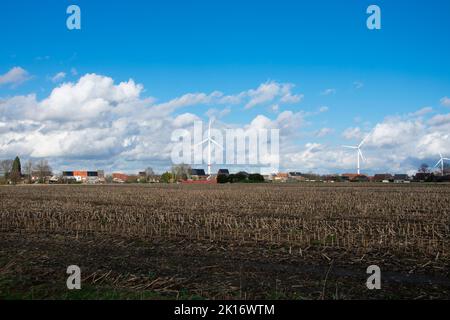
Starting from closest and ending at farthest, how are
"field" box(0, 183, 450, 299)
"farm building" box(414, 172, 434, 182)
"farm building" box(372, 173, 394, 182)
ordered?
"field" box(0, 183, 450, 299)
"farm building" box(414, 172, 434, 182)
"farm building" box(372, 173, 394, 182)

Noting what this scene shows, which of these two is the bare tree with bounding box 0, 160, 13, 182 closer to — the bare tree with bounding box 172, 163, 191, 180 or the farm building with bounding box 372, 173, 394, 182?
the bare tree with bounding box 172, 163, 191, 180

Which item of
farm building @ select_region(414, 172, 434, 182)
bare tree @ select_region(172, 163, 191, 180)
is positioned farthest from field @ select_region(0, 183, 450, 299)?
bare tree @ select_region(172, 163, 191, 180)

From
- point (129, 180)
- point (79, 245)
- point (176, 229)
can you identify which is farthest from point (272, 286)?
point (129, 180)

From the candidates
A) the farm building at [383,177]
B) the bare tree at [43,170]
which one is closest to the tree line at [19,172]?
the bare tree at [43,170]

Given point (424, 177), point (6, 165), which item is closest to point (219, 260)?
point (424, 177)

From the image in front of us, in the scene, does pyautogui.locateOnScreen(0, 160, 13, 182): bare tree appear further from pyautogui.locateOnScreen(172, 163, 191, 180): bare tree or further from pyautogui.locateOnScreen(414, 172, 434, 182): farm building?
pyautogui.locateOnScreen(414, 172, 434, 182): farm building

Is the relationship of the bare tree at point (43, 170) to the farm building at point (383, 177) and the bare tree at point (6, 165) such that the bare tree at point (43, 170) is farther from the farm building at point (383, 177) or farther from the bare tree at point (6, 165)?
the farm building at point (383, 177)

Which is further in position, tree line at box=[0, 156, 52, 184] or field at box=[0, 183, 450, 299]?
tree line at box=[0, 156, 52, 184]

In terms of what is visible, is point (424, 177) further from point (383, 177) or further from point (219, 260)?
point (219, 260)

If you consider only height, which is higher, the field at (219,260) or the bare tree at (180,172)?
the bare tree at (180,172)

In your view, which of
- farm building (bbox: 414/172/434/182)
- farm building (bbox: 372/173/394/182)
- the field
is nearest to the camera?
the field

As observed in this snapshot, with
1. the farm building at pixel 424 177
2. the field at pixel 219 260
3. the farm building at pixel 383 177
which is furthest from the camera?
the farm building at pixel 383 177

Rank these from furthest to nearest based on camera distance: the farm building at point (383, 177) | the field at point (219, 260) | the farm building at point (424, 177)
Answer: the farm building at point (383, 177) < the farm building at point (424, 177) < the field at point (219, 260)

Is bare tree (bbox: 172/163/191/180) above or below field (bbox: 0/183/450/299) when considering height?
above
